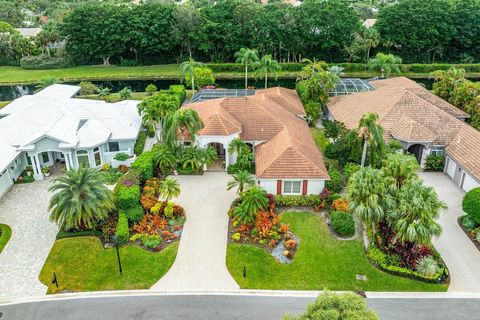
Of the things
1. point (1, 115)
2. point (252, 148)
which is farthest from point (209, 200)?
point (1, 115)

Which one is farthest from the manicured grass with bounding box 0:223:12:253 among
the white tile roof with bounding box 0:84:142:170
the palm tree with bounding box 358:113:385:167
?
the palm tree with bounding box 358:113:385:167

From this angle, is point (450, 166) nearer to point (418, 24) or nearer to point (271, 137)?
point (271, 137)

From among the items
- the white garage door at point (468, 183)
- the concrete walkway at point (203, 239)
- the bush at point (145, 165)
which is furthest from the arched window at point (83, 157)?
the white garage door at point (468, 183)

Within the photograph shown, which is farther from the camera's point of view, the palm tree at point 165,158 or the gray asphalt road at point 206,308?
the palm tree at point 165,158

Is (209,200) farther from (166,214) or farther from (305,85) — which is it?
(305,85)

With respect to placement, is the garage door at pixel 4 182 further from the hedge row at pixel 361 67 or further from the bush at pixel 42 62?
the bush at pixel 42 62

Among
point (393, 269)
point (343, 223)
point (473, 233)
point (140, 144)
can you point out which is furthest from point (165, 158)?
point (473, 233)
